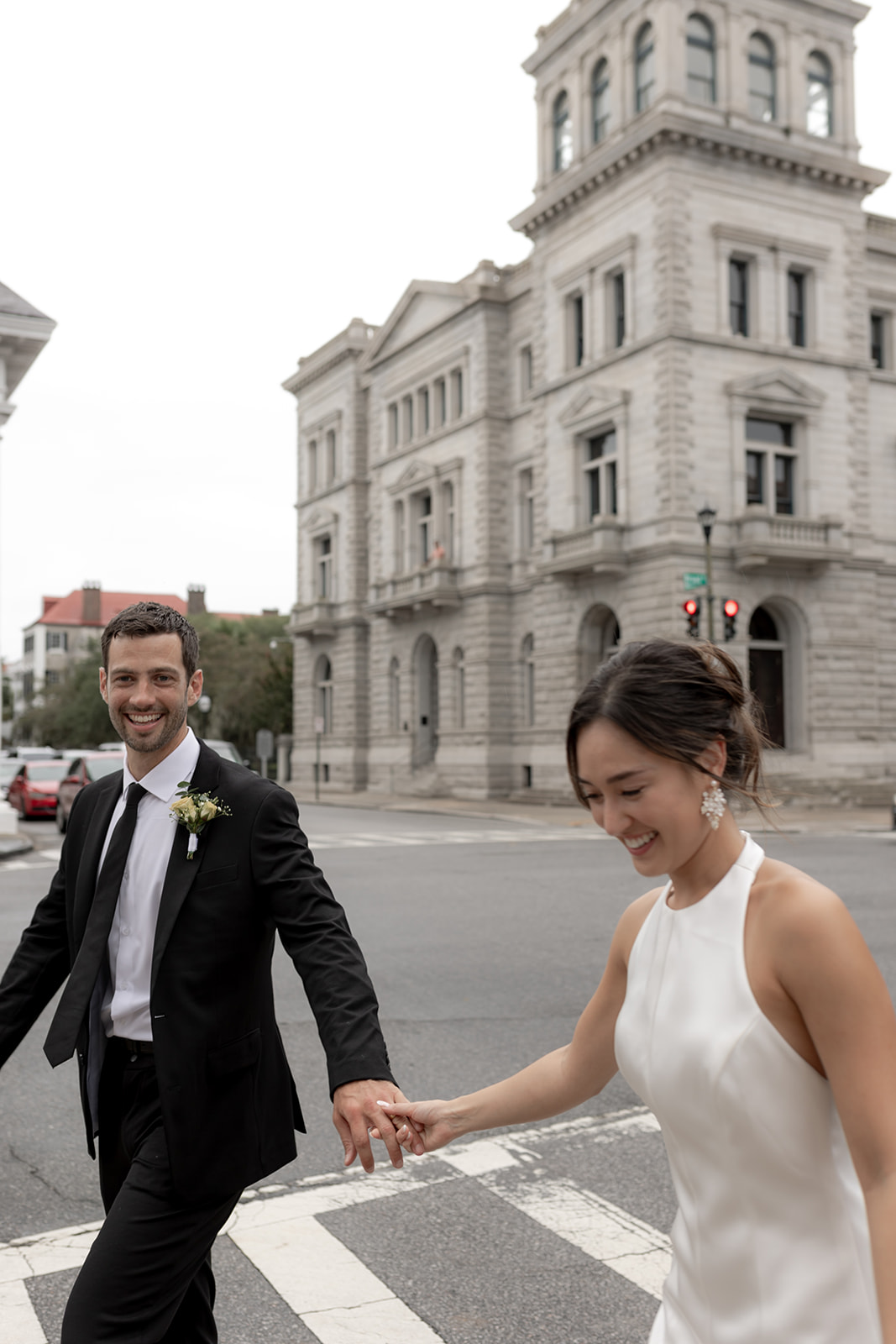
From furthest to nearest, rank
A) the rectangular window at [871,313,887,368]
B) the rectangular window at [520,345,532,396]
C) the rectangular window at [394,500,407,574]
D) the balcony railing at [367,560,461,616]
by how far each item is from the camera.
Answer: the rectangular window at [394,500,407,574]
the balcony railing at [367,560,461,616]
the rectangular window at [520,345,532,396]
the rectangular window at [871,313,887,368]

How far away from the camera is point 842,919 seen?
6.42ft

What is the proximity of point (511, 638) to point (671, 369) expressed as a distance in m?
12.2

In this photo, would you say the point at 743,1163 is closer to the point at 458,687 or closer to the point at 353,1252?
the point at 353,1252

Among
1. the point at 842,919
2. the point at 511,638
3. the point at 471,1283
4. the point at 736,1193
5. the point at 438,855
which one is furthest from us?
the point at 511,638

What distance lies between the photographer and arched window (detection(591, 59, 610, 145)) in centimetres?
3706

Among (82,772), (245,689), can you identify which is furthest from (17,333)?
(245,689)

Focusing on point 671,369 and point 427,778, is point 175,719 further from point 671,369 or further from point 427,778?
point 427,778

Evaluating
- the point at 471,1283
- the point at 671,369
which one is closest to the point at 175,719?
the point at 471,1283

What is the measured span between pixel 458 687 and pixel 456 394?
35.2 feet

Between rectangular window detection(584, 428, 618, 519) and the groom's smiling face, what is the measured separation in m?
33.1

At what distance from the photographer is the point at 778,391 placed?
115 feet

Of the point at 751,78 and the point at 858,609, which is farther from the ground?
the point at 751,78

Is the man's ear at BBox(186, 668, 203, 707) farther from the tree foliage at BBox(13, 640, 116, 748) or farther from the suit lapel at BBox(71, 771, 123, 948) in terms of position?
the tree foliage at BBox(13, 640, 116, 748)

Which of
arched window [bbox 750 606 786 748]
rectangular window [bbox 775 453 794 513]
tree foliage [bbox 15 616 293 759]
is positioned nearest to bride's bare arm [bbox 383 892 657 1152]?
arched window [bbox 750 606 786 748]
